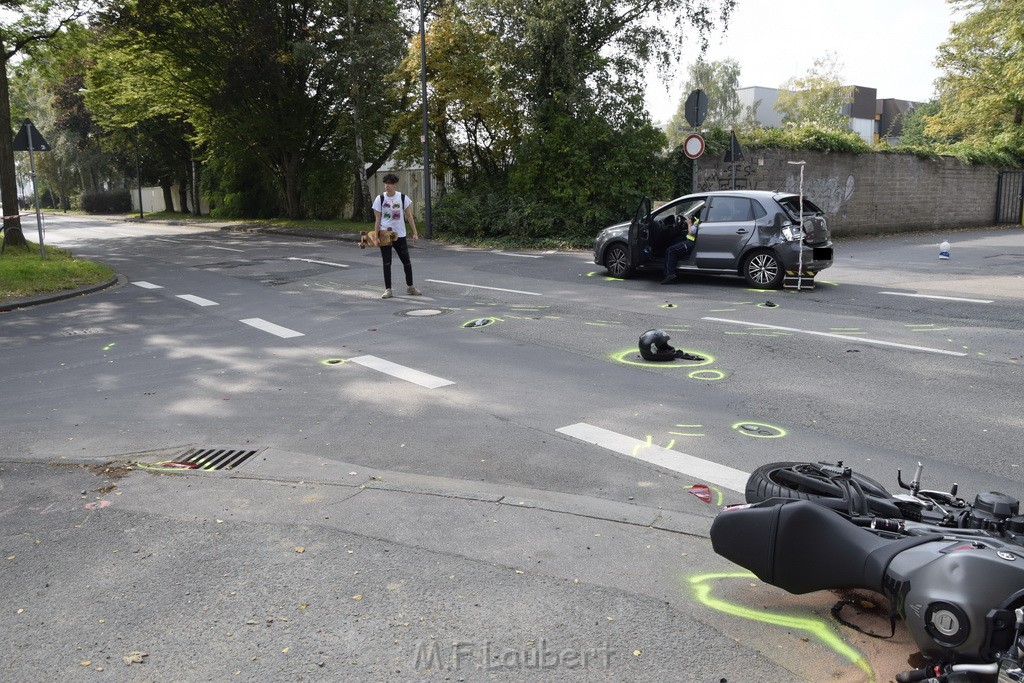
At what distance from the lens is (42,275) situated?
49.0 ft

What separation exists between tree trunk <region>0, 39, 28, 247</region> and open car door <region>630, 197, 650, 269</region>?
14868mm

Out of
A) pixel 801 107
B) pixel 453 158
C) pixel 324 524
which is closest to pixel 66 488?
pixel 324 524

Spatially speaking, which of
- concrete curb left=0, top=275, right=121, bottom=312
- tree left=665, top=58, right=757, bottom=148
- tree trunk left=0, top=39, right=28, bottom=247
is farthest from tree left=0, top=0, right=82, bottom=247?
tree left=665, top=58, right=757, bottom=148

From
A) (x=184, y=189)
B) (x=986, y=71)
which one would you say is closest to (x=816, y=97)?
(x=986, y=71)

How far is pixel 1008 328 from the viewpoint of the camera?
9359 mm

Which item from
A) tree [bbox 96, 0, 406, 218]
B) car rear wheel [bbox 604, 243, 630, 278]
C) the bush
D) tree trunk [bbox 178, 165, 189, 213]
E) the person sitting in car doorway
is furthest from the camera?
the bush

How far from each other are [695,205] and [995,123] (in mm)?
28582

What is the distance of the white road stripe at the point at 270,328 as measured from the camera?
9930 mm

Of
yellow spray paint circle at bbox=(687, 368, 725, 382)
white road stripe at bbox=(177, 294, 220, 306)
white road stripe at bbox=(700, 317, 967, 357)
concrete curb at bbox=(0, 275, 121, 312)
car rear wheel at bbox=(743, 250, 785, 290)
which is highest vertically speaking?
car rear wheel at bbox=(743, 250, 785, 290)

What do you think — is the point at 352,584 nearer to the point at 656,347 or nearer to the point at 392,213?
the point at 656,347

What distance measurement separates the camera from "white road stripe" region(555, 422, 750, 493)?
4.77 m

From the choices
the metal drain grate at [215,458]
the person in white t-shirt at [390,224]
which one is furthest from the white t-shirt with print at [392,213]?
the metal drain grate at [215,458]

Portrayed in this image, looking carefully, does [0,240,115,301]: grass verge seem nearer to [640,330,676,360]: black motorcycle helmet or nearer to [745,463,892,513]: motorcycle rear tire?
[640,330,676,360]: black motorcycle helmet

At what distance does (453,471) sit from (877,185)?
84.4 feet
